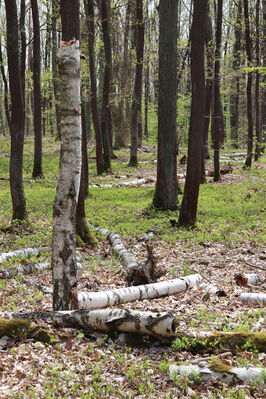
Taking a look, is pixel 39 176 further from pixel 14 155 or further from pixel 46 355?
pixel 46 355

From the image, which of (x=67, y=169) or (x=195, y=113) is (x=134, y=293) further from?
(x=195, y=113)

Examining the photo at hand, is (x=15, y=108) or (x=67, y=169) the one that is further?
(x=15, y=108)

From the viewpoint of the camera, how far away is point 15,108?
1035 cm

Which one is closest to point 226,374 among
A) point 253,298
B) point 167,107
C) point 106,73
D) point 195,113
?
point 253,298

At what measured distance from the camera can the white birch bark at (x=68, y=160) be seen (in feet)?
16.0

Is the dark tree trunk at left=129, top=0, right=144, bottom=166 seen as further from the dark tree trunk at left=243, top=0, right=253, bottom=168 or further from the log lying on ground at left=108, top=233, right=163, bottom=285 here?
the log lying on ground at left=108, top=233, right=163, bottom=285

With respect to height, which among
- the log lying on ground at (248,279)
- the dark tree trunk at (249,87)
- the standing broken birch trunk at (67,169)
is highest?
the dark tree trunk at (249,87)

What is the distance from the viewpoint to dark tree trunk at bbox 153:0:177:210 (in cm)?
1270

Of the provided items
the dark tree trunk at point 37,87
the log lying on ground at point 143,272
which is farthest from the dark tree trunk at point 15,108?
the dark tree trunk at point 37,87

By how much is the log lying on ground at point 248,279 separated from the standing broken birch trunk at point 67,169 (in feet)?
11.6

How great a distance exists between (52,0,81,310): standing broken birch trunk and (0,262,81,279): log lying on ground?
2.73 m

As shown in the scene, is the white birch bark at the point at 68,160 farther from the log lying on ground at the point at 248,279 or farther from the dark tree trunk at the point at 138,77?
the dark tree trunk at the point at 138,77

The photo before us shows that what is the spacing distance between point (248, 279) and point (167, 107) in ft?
24.5

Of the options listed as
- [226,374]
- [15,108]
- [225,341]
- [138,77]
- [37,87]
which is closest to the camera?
[226,374]
